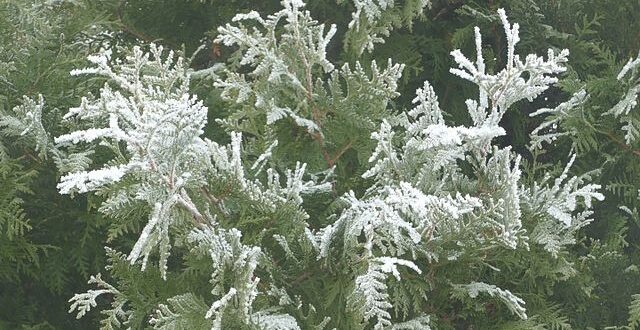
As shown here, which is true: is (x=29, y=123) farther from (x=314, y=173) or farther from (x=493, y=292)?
(x=493, y=292)

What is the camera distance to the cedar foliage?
2086 millimetres

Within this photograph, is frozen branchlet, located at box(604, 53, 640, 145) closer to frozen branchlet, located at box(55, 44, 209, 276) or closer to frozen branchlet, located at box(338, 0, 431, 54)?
frozen branchlet, located at box(338, 0, 431, 54)

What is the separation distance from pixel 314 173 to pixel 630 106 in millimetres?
1441

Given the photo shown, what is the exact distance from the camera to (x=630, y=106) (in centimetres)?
296

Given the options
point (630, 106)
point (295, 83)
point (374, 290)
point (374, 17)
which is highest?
point (374, 17)

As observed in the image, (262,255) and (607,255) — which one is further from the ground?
(607,255)

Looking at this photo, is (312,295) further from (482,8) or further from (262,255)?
(482,8)

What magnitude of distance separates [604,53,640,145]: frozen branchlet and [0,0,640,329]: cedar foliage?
2 centimetres


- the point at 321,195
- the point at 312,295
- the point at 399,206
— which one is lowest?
the point at 312,295

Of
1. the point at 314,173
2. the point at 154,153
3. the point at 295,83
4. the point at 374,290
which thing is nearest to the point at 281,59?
the point at 295,83

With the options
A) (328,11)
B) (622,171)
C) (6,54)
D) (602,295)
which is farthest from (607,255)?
(6,54)

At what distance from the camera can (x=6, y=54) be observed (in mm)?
3367

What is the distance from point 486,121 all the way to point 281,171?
95 cm

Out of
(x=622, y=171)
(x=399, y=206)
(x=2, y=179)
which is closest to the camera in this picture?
(x=399, y=206)
